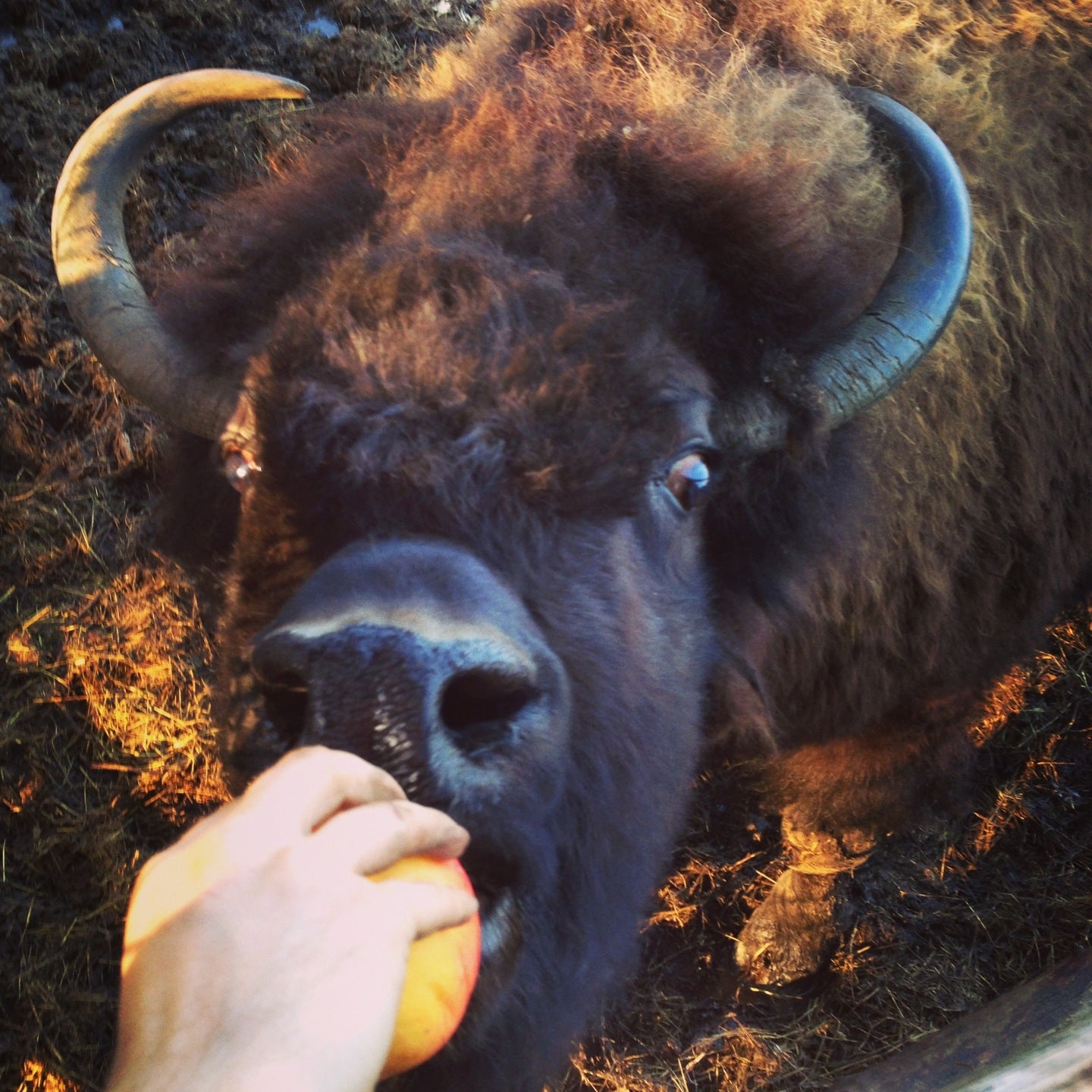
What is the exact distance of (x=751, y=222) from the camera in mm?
2162

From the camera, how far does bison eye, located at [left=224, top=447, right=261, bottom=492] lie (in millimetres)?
2139

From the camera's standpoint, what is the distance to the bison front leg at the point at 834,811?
3645 mm

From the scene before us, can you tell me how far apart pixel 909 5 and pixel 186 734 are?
381 cm

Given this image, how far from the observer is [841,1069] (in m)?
3.54

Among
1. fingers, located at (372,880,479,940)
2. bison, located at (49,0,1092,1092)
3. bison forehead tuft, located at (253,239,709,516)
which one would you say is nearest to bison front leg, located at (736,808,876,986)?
bison, located at (49,0,1092,1092)

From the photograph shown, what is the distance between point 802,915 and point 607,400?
293 centimetres

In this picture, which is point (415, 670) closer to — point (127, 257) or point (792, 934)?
point (127, 257)

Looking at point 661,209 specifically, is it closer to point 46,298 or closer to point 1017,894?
point 1017,894

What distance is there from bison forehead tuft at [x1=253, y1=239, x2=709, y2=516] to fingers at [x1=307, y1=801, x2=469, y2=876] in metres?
0.65

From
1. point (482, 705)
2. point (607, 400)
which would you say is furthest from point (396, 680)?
point (607, 400)

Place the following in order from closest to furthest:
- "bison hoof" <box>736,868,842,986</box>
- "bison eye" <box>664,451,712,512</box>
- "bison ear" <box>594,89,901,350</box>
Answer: "bison eye" <box>664,451,712,512</box> → "bison ear" <box>594,89,901,350</box> → "bison hoof" <box>736,868,842,986</box>

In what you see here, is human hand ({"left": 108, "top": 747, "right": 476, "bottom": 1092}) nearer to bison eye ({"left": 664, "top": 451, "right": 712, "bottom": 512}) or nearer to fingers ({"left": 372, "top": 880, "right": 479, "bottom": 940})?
fingers ({"left": 372, "top": 880, "right": 479, "bottom": 940})

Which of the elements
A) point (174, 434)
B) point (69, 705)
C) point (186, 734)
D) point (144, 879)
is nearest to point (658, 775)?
point (144, 879)

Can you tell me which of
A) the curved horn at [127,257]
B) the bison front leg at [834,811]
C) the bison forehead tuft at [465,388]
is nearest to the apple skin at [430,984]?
the bison forehead tuft at [465,388]
